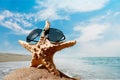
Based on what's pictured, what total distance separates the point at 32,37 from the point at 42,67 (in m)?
0.59

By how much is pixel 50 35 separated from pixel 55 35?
15cm

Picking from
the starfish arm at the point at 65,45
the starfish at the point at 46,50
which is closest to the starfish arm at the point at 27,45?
the starfish at the point at 46,50

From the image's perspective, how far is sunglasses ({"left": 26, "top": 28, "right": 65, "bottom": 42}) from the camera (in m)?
4.91

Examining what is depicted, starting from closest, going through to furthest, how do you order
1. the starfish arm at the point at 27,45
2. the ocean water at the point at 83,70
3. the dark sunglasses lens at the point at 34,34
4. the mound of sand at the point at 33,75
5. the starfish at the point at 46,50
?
the mound of sand at the point at 33,75, the starfish at the point at 46,50, the dark sunglasses lens at the point at 34,34, the starfish arm at the point at 27,45, the ocean water at the point at 83,70

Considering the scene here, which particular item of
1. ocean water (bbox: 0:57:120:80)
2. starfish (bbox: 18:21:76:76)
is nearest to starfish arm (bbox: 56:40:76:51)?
starfish (bbox: 18:21:76:76)

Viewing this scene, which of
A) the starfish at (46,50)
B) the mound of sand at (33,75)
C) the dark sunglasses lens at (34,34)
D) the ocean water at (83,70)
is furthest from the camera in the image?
the ocean water at (83,70)

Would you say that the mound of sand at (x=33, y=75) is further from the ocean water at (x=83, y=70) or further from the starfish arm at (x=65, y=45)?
the ocean water at (x=83, y=70)

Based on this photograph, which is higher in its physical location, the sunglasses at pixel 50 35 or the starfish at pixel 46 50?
the sunglasses at pixel 50 35

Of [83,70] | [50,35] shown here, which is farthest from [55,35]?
[83,70]

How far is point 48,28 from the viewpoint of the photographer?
511 centimetres

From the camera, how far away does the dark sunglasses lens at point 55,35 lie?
491cm

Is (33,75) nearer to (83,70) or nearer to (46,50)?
(46,50)

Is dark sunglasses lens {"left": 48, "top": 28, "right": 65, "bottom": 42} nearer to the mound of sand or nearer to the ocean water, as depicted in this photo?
the mound of sand

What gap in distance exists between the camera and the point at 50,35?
503 centimetres
